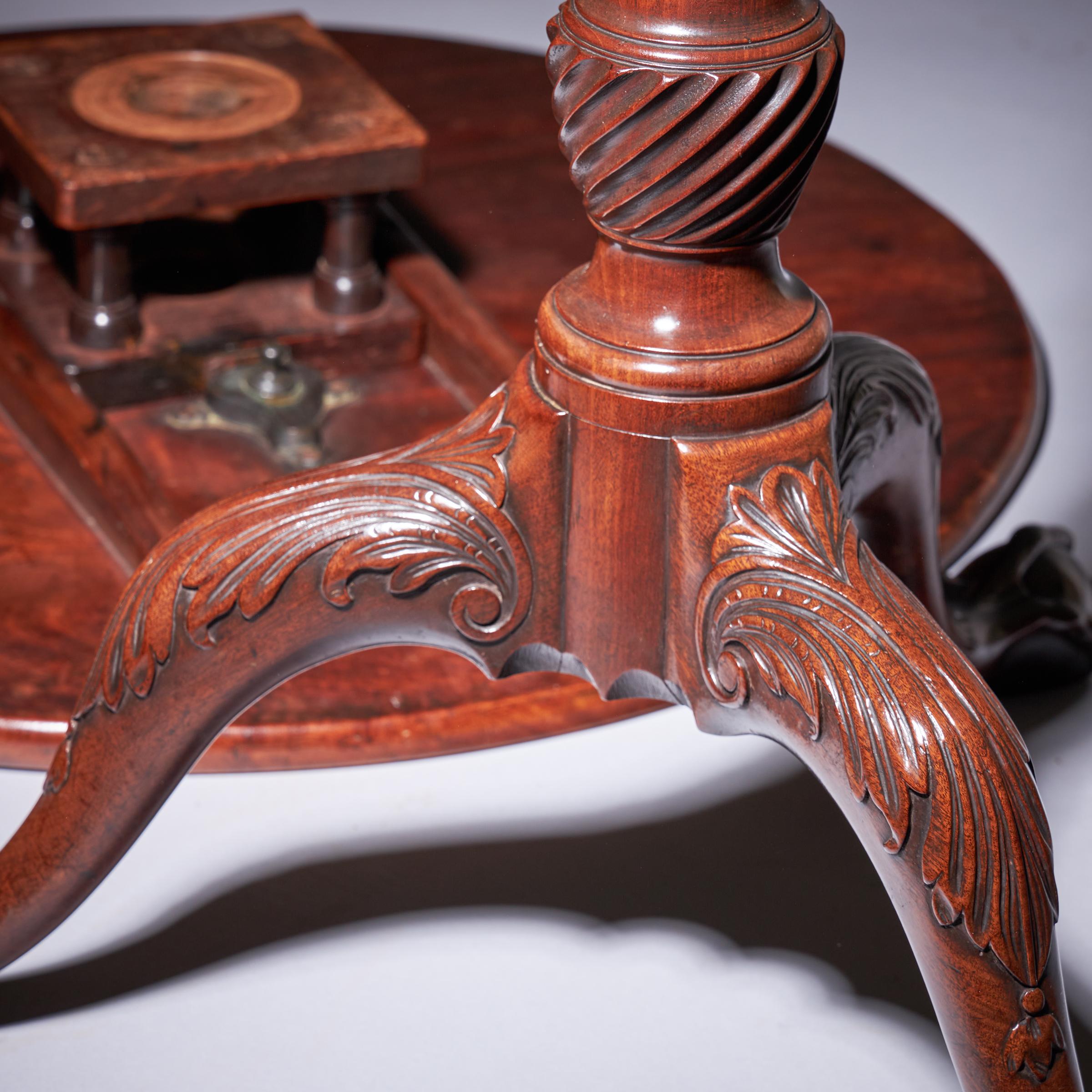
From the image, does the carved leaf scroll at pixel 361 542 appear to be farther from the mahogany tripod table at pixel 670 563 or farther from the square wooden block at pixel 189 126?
the square wooden block at pixel 189 126

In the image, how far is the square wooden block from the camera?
100 cm

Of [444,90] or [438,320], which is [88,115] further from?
[444,90]

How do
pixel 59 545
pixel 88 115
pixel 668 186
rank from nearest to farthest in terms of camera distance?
pixel 668 186 → pixel 59 545 → pixel 88 115

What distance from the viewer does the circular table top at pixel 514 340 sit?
32.2 inches

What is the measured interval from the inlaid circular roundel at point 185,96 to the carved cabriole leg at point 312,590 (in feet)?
1.73

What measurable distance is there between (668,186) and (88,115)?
2.19 feet

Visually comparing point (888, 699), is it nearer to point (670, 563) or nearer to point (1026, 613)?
point (670, 563)

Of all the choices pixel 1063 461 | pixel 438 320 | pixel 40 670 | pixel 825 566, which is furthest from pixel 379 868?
pixel 1063 461

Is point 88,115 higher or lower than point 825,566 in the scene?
lower

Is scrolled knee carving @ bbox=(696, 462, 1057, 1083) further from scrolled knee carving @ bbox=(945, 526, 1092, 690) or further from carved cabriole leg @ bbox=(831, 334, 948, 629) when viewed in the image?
scrolled knee carving @ bbox=(945, 526, 1092, 690)

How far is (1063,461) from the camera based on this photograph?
112 cm

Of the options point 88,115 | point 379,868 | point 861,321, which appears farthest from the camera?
point 861,321

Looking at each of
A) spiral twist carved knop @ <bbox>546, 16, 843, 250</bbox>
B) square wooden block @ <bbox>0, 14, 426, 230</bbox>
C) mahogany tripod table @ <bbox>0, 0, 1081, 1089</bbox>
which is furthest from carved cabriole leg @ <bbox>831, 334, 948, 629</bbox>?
square wooden block @ <bbox>0, 14, 426, 230</bbox>

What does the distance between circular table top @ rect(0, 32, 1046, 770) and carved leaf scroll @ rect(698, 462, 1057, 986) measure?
30cm
